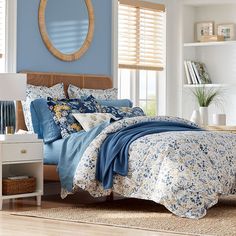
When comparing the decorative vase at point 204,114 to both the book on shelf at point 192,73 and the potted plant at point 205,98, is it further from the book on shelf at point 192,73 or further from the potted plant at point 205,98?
the book on shelf at point 192,73

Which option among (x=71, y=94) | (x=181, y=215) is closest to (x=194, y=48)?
(x=71, y=94)

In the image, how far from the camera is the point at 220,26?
897cm

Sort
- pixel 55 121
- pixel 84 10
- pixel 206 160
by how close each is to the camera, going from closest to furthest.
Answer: pixel 206 160 < pixel 55 121 < pixel 84 10

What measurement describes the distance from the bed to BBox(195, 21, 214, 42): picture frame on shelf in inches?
121

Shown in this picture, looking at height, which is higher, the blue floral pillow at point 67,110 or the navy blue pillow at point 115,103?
the navy blue pillow at point 115,103

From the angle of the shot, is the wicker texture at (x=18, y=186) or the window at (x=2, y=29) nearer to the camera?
the wicker texture at (x=18, y=186)

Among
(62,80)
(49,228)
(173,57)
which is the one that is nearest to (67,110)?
(62,80)

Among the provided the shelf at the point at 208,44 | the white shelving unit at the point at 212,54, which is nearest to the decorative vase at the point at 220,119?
the white shelving unit at the point at 212,54

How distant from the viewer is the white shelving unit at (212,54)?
894cm

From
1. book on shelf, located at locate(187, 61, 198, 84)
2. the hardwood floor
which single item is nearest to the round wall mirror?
book on shelf, located at locate(187, 61, 198, 84)

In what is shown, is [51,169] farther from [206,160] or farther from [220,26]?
[220,26]

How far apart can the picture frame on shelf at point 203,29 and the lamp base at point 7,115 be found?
350 centimetres

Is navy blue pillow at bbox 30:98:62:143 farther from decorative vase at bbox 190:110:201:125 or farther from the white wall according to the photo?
the white wall

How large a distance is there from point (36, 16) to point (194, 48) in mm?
2752
